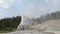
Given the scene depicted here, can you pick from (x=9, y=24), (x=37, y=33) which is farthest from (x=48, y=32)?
(x=9, y=24)

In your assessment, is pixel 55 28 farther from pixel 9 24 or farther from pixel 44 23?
pixel 9 24

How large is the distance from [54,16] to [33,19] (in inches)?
38.7

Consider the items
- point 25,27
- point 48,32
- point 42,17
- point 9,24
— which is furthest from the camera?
point 9,24

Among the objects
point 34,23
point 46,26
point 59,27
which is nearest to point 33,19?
point 34,23

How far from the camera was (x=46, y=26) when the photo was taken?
6.48m

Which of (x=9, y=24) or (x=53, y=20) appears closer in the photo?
(x=53, y=20)

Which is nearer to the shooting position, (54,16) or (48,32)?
(48,32)

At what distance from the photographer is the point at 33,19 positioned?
7.20 m

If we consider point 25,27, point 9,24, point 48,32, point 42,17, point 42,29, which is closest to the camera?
point 48,32

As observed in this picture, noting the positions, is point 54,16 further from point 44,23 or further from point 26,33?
point 26,33

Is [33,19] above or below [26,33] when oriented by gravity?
above

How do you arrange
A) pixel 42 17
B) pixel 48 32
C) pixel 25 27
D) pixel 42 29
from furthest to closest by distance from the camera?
pixel 42 17 → pixel 25 27 → pixel 42 29 → pixel 48 32

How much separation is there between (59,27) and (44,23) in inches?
26.7

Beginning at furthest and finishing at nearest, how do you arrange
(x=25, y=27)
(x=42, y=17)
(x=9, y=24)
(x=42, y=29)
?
(x=9, y=24) → (x=42, y=17) → (x=25, y=27) → (x=42, y=29)
